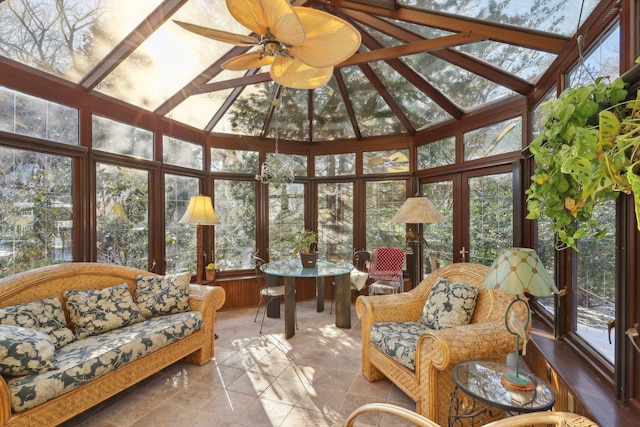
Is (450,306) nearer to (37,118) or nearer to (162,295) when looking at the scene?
(162,295)

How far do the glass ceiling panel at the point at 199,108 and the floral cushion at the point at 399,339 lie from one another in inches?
146

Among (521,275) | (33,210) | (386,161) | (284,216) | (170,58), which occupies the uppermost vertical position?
(170,58)

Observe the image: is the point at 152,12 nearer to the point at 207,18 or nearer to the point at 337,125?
the point at 207,18

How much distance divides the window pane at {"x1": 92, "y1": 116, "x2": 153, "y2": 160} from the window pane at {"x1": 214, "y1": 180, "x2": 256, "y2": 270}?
119 centimetres

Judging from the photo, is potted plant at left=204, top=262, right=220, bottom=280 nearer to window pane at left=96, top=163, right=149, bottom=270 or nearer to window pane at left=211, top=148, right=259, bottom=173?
window pane at left=96, top=163, right=149, bottom=270

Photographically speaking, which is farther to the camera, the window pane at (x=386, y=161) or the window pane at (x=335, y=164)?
the window pane at (x=335, y=164)

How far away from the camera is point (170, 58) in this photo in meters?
3.30

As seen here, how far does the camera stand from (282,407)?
230cm

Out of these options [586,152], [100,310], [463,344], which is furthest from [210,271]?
[586,152]

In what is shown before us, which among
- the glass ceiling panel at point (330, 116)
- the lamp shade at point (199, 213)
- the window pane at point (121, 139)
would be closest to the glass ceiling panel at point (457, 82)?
the glass ceiling panel at point (330, 116)

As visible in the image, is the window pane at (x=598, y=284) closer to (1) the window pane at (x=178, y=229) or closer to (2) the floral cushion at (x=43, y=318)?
(2) the floral cushion at (x=43, y=318)

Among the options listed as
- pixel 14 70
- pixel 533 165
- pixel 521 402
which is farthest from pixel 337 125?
pixel 521 402

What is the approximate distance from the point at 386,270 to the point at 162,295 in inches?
119

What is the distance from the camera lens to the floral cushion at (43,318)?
2186 mm
